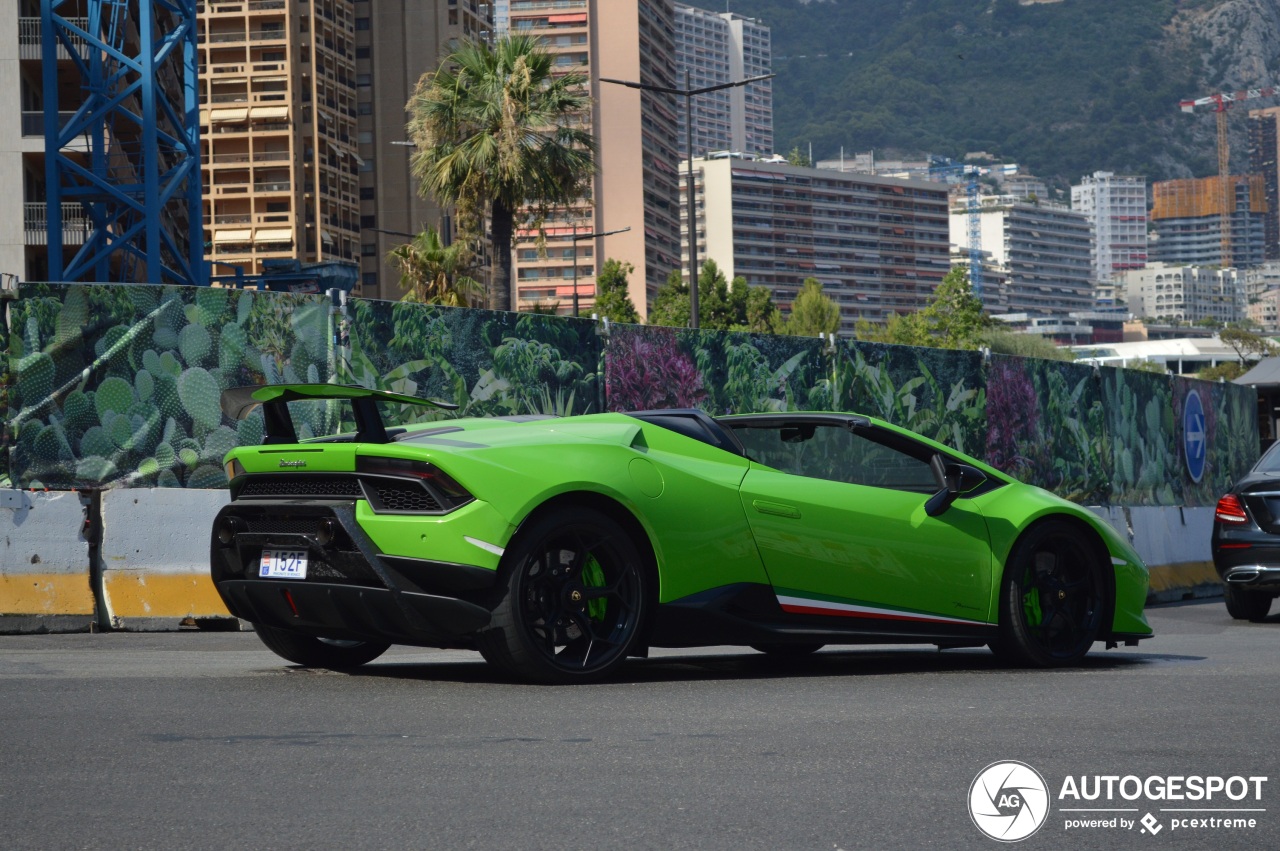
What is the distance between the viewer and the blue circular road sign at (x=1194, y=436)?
19641mm

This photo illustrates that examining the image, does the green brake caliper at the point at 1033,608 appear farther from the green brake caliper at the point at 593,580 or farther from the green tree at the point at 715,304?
the green tree at the point at 715,304

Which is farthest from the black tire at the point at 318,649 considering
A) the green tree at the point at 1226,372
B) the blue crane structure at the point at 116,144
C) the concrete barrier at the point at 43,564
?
the green tree at the point at 1226,372

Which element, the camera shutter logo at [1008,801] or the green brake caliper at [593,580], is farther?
the green brake caliper at [593,580]

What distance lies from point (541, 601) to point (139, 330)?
16.4 ft

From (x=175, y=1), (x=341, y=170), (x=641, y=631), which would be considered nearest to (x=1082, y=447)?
(x=641, y=631)

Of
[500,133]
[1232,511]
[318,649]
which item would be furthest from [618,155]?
[318,649]

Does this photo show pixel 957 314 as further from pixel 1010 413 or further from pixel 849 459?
pixel 849 459

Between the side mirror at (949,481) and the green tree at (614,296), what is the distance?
78444 millimetres

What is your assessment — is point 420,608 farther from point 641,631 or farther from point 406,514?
point 641,631

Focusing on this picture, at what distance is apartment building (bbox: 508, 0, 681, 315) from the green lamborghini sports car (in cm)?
13273

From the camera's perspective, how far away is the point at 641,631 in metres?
7.01

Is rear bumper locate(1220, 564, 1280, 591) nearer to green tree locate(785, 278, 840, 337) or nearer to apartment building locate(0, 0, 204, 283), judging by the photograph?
apartment building locate(0, 0, 204, 283)

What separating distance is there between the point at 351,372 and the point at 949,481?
4786 mm

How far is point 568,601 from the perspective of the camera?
6.83 metres
